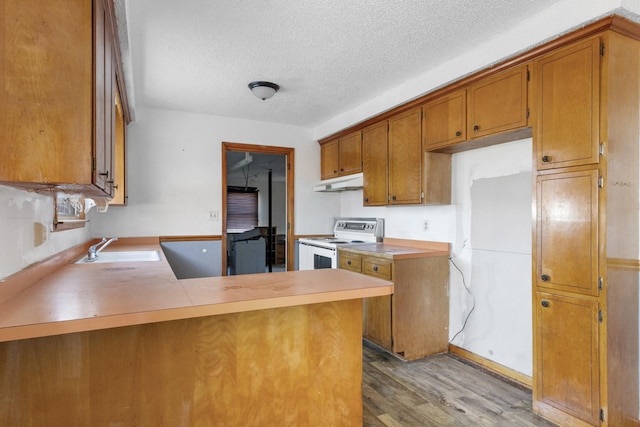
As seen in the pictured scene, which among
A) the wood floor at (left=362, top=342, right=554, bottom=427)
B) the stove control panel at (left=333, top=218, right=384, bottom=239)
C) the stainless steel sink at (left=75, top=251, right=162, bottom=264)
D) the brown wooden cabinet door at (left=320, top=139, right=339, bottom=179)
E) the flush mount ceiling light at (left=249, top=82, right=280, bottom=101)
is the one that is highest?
the flush mount ceiling light at (left=249, top=82, right=280, bottom=101)

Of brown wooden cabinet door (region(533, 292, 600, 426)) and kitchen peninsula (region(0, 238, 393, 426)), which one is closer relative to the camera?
kitchen peninsula (region(0, 238, 393, 426))

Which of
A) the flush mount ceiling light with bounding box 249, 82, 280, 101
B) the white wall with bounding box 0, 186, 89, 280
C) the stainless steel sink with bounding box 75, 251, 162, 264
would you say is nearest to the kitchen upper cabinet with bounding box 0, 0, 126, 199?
the white wall with bounding box 0, 186, 89, 280

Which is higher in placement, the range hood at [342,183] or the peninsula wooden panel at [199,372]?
the range hood at [342,183]

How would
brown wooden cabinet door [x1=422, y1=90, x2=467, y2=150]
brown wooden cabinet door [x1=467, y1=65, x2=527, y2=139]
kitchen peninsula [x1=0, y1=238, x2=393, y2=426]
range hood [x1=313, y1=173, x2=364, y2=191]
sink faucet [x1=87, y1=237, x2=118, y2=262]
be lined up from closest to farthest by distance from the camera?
kitchen peninsula [x1=0, y1=238, x2=393, y2=426], brown wooden cabinet door [x1=467, y1=65, x2=527, y2=139], sink faucet [x1=87, y1=237, x2=118, y2=262], brown wooden cabinet door [x1=422, y1=90, x2=467, y2=150], range hood [x1=313, y1=173, x2=364, y2=191]

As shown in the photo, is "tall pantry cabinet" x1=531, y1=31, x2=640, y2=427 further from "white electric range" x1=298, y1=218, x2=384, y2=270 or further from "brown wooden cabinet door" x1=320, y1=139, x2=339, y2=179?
"brown wooden cabinet door" x1=320, y1=139, x2=339, y2=179

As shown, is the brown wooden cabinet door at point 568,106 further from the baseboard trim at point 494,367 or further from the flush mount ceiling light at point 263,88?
the flush mount ceiling light at point 263,88

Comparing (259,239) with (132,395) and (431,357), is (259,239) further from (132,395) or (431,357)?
(132,395)

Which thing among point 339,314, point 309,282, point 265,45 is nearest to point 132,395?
point 309,282

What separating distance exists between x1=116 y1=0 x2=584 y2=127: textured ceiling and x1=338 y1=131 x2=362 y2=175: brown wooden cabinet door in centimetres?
61


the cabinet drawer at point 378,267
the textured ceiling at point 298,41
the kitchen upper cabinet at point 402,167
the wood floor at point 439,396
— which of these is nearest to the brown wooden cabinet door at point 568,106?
the textured ceiling at point 298,41

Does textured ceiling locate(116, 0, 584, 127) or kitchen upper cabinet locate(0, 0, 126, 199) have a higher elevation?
textured ceiling locate(116, 0, 584, 127)

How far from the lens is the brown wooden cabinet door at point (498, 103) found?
2.25m

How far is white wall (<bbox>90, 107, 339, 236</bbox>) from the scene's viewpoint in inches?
148

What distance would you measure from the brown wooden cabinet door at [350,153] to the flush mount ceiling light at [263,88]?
3.87 feet
